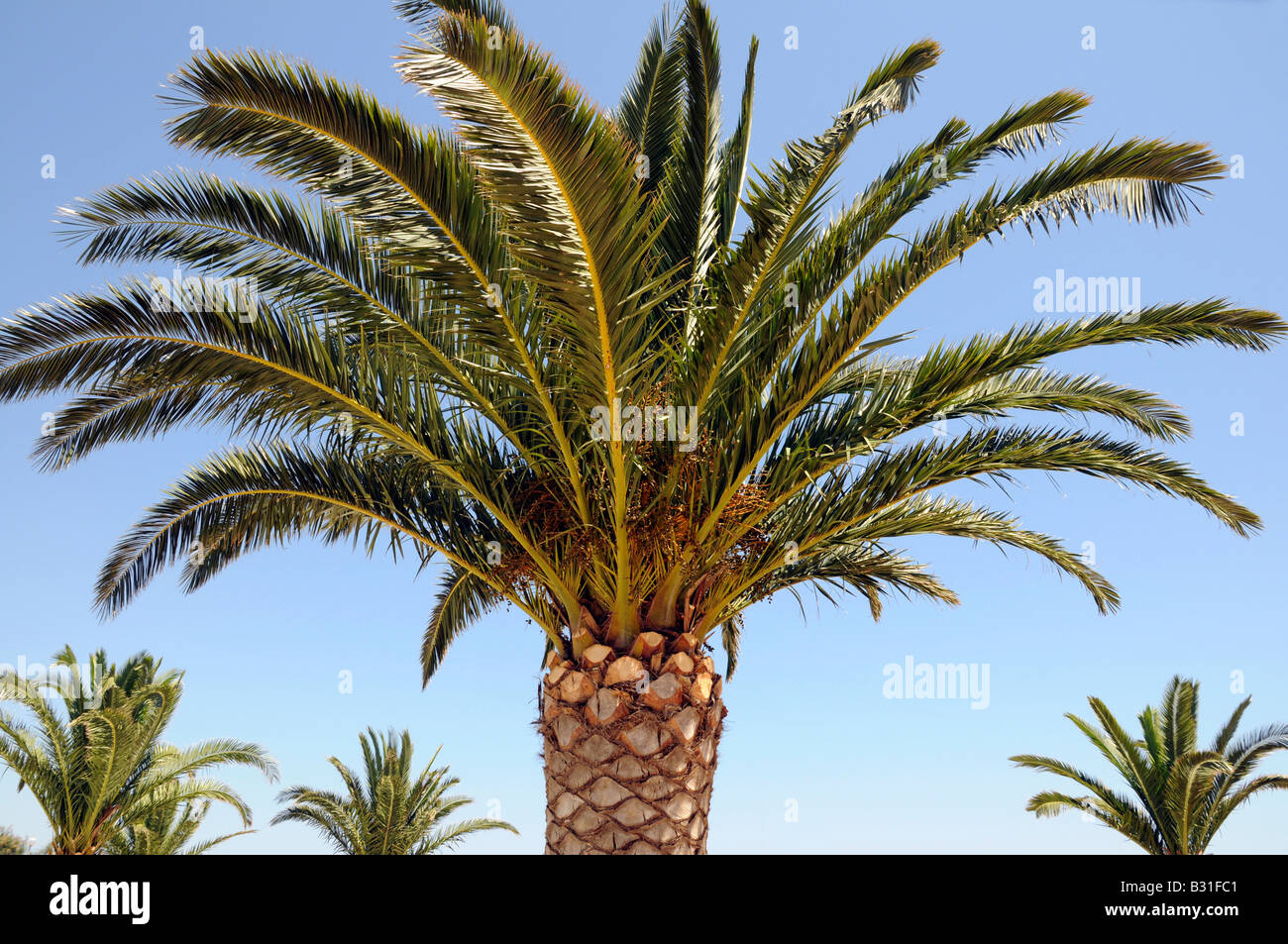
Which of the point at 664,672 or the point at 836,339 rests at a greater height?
the point at 836,339

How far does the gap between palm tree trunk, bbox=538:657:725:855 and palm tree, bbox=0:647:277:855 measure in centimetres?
1156

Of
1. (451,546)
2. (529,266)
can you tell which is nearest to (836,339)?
(529,266)

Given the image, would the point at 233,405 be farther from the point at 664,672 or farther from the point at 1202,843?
the point at 1202,843

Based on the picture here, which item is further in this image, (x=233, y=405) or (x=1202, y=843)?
(x=1202, y=843)

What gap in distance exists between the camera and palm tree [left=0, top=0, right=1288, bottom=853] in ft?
18.8

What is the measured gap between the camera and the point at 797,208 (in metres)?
6.07

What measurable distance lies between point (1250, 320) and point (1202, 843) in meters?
13.0

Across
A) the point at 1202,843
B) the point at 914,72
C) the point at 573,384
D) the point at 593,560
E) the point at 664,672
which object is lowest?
the point at 1202,843

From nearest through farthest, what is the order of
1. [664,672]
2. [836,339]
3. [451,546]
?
[836,339], [664,672], [451,546]

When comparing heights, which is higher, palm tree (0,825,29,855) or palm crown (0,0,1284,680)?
palm crown (0,0,1284,680)

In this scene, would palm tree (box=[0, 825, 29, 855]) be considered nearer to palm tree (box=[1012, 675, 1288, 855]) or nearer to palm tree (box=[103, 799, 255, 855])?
palm tree (box=[103, 799, 255, 855])
